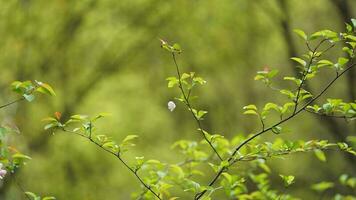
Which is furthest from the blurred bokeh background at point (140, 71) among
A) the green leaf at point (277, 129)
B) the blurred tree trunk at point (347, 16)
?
the green leaf at point (277, 129)

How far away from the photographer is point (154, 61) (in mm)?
8477

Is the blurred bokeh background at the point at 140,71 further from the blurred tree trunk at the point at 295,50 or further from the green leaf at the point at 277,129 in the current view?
the green leaf at the point at 277,129

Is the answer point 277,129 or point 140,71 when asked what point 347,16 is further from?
point 277,129

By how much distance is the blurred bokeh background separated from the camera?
6965 mm

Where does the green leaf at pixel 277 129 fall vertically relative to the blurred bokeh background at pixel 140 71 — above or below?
below

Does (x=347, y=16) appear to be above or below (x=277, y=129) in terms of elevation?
above

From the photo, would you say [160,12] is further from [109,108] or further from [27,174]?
[27,174]

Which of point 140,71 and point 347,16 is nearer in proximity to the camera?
point 347,16

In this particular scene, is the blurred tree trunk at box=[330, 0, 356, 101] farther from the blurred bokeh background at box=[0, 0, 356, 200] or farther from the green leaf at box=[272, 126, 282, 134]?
the green leaf at box=[272, 126, 282, 134]

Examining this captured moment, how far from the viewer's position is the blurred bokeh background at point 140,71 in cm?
696

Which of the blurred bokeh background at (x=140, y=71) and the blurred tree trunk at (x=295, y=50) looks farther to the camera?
the blurred bokeh background at (x=140, y=71)

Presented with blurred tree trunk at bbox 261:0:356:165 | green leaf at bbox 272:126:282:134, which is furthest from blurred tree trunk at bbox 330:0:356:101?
green leaf at bbox 272:126:282:134

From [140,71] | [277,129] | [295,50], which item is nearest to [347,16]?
[295,50]

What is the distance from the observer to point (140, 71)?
8.52 m
